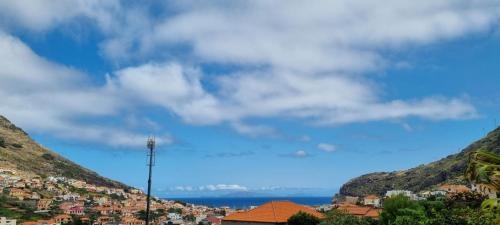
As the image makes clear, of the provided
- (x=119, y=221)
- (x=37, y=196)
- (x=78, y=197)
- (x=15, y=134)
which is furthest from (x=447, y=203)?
(x=15, y=134)

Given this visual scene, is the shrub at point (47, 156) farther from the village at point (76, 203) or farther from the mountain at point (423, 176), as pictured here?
the mountain at point (423, 176)

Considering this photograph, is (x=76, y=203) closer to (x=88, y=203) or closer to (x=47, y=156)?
(x=88, y=203)

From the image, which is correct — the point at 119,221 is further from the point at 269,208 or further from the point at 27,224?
the point at 269,208

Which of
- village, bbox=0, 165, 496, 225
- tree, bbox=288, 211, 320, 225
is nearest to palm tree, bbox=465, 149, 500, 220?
tree, bbox=288, 211, 320, 225

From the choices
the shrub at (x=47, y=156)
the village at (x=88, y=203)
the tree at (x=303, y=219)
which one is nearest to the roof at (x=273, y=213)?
the tree at (x=303, y=219)

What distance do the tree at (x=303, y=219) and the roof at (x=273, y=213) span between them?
8.21 feet

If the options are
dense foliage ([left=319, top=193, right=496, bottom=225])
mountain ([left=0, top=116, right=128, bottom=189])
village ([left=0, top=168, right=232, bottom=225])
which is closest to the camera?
dense foliage ([left=319, top=193, right=496, bottom=225])

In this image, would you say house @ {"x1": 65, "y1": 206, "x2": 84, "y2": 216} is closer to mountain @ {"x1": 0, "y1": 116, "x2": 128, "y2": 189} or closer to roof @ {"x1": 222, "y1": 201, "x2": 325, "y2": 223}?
mountain @ {"x1": 0, "y1": 116, "x2": 128, "y2": 189}

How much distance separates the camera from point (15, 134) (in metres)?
199

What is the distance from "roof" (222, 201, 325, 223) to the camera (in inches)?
2244

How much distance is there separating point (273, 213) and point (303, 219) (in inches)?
247

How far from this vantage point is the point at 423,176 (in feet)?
510

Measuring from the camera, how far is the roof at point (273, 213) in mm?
56991

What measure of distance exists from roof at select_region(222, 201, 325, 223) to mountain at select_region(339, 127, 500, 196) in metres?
65.6
